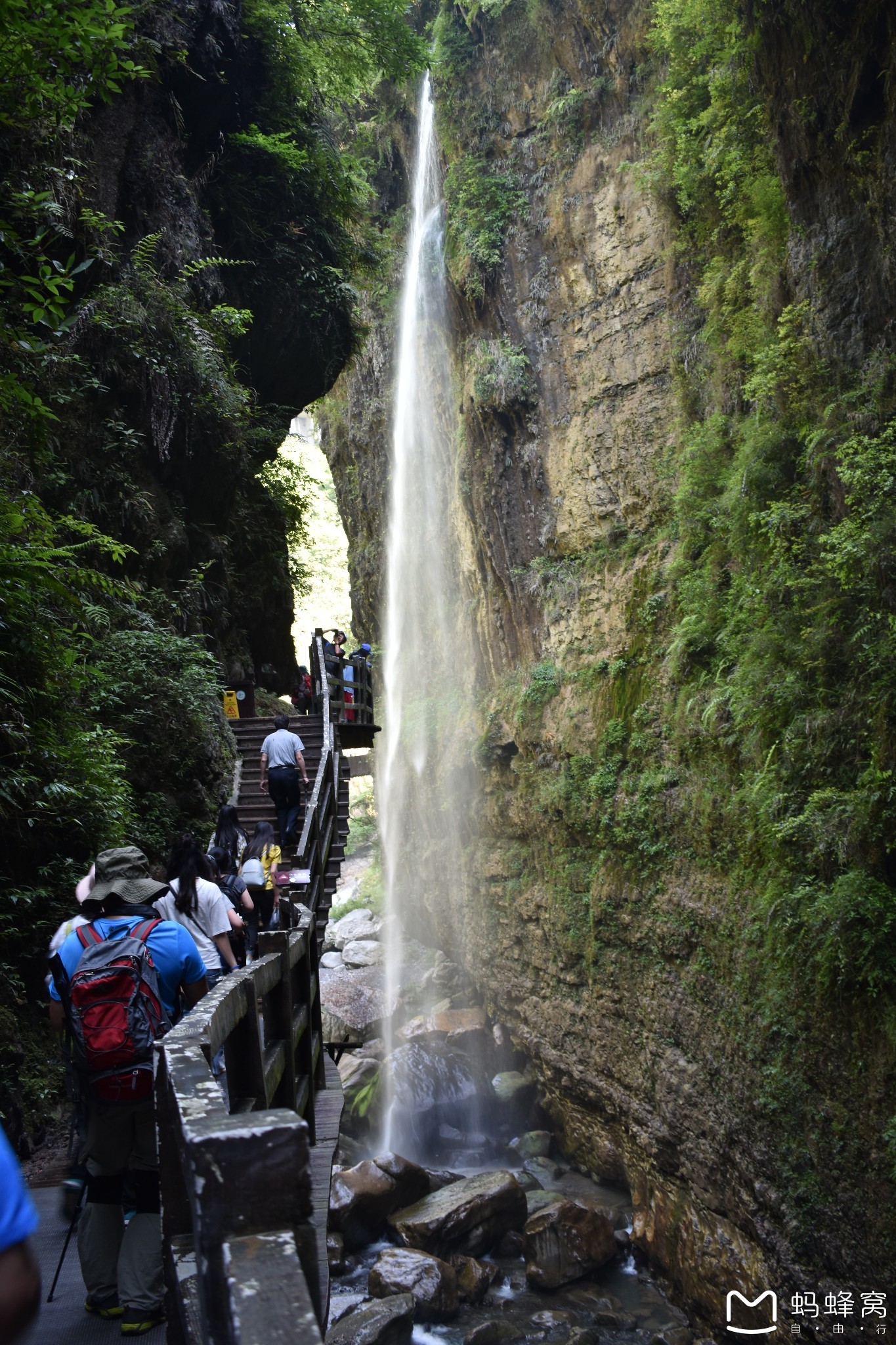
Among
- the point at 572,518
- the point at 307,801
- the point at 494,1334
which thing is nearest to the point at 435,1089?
the point at 494,1334

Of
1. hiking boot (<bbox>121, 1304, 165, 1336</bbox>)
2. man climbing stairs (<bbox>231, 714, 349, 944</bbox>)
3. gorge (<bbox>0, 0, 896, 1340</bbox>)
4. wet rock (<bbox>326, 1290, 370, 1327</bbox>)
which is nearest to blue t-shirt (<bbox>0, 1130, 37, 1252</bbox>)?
hiking boot (<bbox>121, 1304, 165, 1336</bbox>)

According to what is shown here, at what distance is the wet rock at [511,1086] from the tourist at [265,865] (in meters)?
8.90

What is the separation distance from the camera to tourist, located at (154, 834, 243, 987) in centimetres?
460

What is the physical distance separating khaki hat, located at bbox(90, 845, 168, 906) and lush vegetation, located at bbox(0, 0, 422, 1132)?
202 centimetres

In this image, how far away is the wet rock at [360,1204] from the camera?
35.9ft

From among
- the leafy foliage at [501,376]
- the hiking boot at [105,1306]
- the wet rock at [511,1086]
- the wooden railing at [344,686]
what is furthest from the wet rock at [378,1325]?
the leafy foliage at [501,376]

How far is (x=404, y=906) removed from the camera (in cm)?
2341

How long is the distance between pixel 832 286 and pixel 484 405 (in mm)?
10448

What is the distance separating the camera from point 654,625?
44.3 feet

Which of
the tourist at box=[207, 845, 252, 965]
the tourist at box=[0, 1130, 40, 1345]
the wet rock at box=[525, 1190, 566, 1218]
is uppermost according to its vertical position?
the tourist at box=[0, 1130, 40, 1345]

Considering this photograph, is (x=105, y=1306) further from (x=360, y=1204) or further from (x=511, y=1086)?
(x=511, y=1086)

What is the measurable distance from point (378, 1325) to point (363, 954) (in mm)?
14342

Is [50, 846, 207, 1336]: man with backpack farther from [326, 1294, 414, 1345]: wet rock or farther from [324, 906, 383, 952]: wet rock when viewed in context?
[324, 906, 383, 952]: wet rock

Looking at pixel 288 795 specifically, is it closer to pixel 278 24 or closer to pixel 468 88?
pixel 278 24
